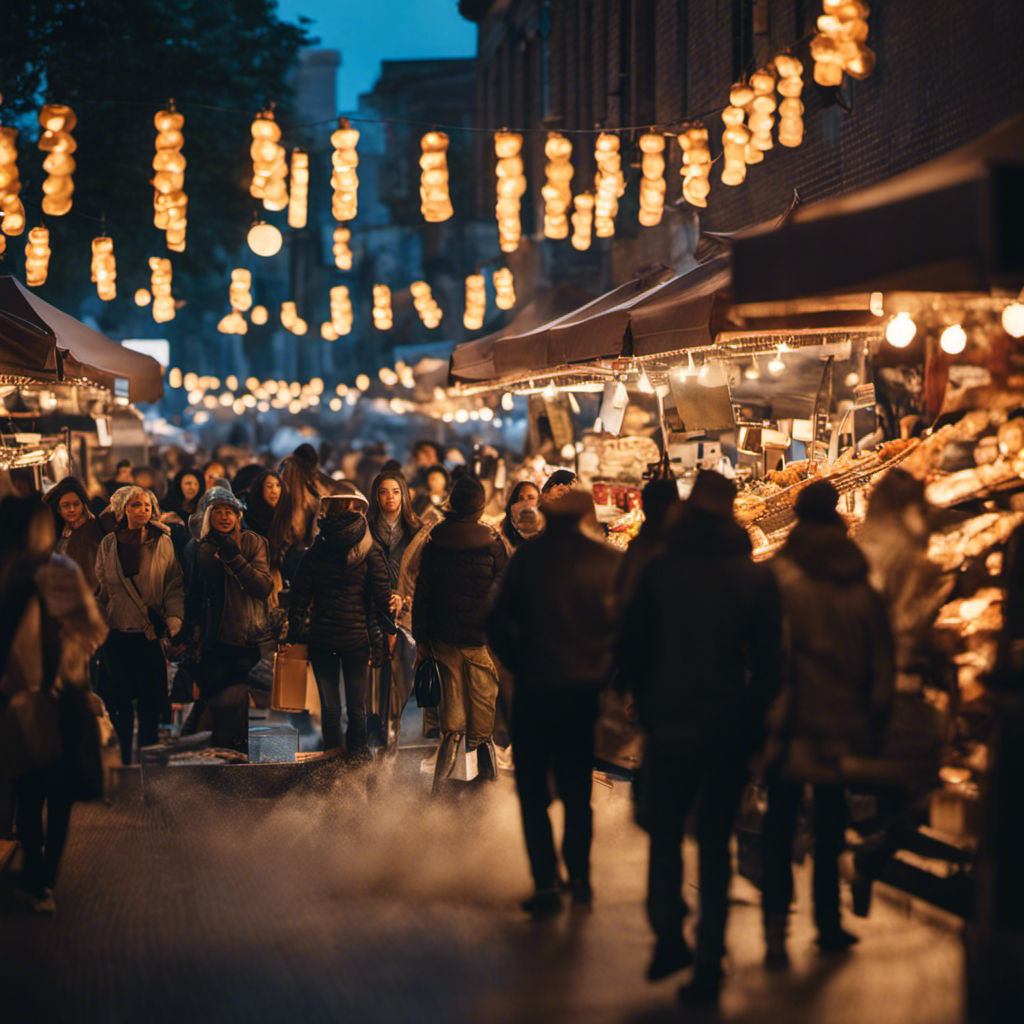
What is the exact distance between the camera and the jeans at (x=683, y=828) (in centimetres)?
477

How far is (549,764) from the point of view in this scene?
5664 mm

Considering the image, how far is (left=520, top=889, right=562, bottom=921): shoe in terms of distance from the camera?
18.1ft

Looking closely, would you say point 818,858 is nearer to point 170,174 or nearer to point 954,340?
point 954,340

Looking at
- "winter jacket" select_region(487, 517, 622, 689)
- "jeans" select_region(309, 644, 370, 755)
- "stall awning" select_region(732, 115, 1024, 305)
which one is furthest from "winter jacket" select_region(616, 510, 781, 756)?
"jeans" select_region(309, 644, 370, 755)

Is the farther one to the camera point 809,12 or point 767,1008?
point 809,12

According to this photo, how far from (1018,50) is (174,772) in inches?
314

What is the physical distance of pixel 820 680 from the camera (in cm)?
499

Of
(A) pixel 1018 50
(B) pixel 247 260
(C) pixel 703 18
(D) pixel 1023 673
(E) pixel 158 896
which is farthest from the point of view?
(B) pixel 247 260

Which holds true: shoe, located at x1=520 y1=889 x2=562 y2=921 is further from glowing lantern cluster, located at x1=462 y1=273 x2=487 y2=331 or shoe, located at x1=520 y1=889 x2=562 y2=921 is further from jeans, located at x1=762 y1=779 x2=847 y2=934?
glowing lantern cluster, located at x1=462 y1=273 x2=487 y2=331

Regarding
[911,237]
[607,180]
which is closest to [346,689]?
[911,237]

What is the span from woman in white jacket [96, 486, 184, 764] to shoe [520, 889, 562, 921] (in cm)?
400

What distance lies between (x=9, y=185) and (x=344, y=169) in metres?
3.96

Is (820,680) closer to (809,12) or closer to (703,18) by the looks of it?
(809,12)

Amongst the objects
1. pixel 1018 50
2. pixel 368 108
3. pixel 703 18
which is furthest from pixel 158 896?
pixel 368 108
